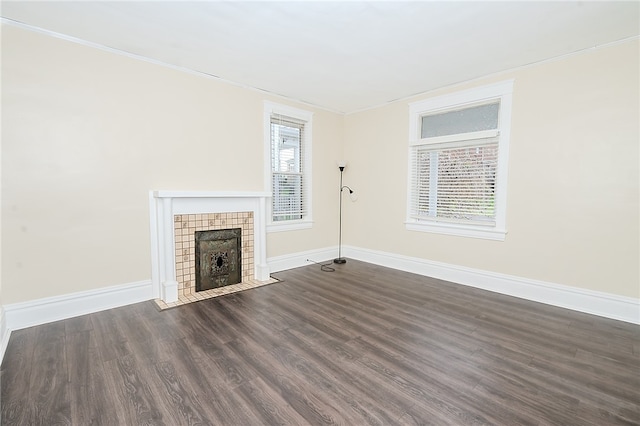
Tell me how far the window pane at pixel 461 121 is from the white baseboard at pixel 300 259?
251 cm

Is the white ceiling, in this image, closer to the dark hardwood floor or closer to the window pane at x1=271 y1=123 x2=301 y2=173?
the window pane at x1=271 y1=123 x2=301 y2=173

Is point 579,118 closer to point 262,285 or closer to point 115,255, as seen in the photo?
point 262,285

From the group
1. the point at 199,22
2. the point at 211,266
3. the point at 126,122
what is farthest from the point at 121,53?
the point at 211,266

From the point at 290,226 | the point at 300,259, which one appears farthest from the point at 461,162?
the point at 300,259

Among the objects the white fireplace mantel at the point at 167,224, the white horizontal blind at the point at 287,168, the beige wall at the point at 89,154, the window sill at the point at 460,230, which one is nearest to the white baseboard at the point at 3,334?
the beige wall at the point at 89,154

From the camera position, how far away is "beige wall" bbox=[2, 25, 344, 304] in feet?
8.36

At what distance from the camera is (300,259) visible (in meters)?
4.78

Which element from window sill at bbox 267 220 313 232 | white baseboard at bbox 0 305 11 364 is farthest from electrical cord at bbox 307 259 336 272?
white baseboard at bbox 0 305 11 364

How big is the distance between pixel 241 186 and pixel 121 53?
190 centimetres

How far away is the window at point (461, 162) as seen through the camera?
11.6 feet

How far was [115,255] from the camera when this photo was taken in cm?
305

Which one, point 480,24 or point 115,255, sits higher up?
point 480,24

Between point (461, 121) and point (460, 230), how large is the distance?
4.82 ft

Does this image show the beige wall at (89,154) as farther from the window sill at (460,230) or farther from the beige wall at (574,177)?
the beige wall at (574,177)
